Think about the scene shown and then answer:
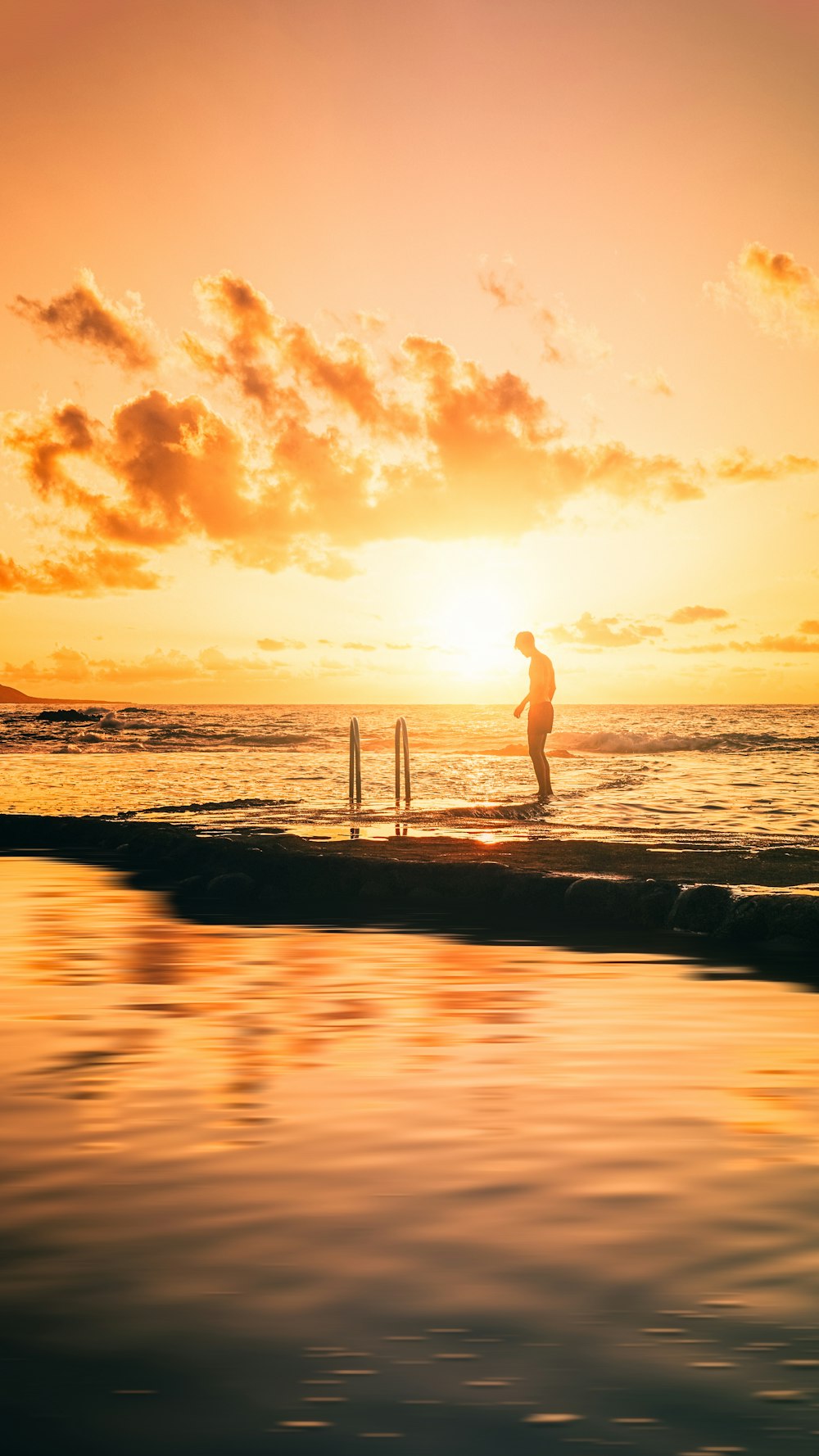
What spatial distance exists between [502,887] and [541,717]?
28.5 feet

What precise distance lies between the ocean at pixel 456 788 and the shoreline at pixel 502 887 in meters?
1.84

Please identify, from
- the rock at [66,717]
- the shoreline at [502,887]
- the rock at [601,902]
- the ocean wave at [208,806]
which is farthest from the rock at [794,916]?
the rock at [66,717]

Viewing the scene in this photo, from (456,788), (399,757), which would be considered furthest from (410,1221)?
(456,788)

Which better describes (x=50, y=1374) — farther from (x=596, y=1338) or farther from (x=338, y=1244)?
(x=596, y=1338)

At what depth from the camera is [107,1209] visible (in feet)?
12.6

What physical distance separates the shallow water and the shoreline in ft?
6.56

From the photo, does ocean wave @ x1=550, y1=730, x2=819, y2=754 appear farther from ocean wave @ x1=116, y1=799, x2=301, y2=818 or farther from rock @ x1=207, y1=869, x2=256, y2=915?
rock @ x1=207, y1=869, x2=256, y2=915

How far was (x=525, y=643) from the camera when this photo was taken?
1911 cm

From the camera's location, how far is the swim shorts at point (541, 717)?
19000 millimetres

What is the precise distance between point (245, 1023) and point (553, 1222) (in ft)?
9.04

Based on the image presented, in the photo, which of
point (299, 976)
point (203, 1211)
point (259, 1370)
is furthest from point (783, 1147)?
point (299, 976)

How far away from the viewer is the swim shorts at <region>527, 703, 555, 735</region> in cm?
1900

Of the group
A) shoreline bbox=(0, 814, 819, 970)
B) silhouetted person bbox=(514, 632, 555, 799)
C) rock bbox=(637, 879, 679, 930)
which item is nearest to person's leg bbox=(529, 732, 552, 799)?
silhouetted person bbox=(514, 632, 555, 799)

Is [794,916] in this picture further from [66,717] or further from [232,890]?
[66,717]
